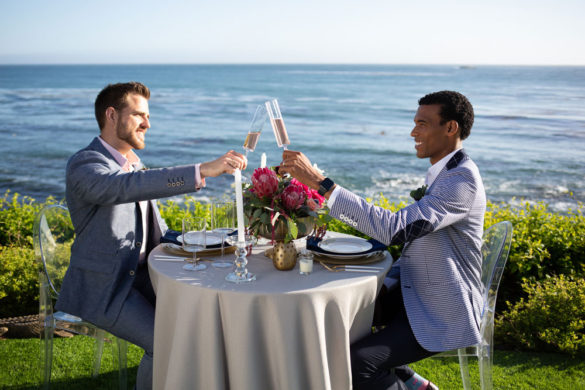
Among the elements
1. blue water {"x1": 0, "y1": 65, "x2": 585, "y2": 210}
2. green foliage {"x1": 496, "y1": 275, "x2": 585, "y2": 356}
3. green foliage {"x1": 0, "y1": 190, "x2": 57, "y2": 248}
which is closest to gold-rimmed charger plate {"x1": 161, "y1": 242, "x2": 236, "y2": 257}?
green foliage {"x1": 496, "y1": 275, "x2": 585, "y2": 356}

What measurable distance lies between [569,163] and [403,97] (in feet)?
91.3

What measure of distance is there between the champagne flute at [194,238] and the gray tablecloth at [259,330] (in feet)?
0.53

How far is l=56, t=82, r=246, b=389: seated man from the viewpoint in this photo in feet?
9.04

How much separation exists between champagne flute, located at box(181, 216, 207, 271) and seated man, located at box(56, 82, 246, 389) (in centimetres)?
23

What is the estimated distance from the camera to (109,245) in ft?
9.48

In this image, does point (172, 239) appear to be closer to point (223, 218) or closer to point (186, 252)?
point (186, 252)

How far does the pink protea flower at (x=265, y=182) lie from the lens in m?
2.54

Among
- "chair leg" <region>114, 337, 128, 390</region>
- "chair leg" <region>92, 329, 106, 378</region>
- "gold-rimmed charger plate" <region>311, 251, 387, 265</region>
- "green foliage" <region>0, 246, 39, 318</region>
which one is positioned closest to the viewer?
"gold-rimmed charger plate" <region>311, 251, 387, 265</region>

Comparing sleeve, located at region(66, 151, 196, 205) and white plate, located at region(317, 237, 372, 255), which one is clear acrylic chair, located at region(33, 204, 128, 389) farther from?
white plate, located at region(317, 237, 372, 255)

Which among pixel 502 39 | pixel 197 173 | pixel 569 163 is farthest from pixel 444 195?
pixel 502 39

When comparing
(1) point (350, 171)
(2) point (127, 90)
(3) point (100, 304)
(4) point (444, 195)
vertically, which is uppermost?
(2) point (127, 90)

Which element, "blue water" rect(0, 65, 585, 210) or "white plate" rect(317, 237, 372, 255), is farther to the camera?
"blue water" rect(0, 65, 585, 210)

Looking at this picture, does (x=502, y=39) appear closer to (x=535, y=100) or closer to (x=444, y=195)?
(x=535, y=100)

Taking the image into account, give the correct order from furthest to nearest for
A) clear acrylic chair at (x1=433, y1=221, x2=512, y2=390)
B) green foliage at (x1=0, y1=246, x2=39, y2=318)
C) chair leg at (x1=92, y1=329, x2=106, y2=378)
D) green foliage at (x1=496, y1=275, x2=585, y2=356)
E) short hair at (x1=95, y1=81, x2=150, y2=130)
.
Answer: green foliage at (x1=0, y1=246, x2=39, y2=318) < green foliage at (x1=496, y1=275, x2=585, y2=356) < chair leg at (x1=92, y1=329, x2=106, y2=378) < short hair at (x1=95, y1=81, x2=150, y2=130) < clear acrylic chair at (x1=433, y1=221, x2=512, y2=390)
